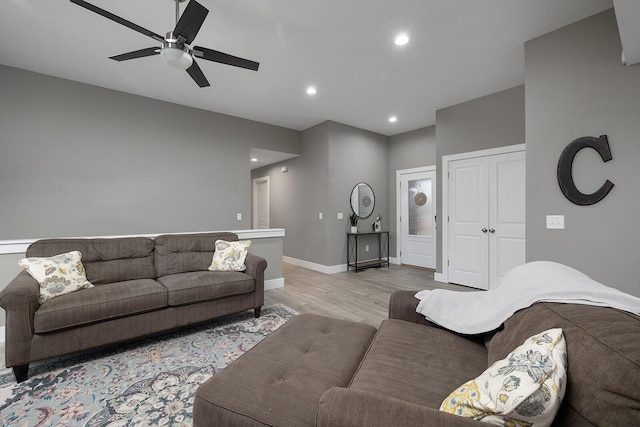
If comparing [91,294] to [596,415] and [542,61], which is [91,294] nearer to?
[596,415]

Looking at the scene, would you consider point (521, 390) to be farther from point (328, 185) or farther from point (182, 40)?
point (328, 185)

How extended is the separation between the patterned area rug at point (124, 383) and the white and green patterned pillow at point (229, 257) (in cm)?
68

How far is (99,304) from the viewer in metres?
2.09

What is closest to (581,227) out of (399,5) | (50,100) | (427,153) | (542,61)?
(542,61)

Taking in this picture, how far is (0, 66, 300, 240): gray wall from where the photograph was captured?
3.23 m

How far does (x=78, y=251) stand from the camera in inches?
98.0

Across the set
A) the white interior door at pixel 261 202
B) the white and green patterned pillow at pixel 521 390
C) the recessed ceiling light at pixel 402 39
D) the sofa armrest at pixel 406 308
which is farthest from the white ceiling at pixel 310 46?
the white interior door at pixel 261 202

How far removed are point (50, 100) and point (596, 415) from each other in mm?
A: 5215

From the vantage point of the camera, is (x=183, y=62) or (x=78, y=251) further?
(x=78, y=251)

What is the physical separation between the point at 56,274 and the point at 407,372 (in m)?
2.68

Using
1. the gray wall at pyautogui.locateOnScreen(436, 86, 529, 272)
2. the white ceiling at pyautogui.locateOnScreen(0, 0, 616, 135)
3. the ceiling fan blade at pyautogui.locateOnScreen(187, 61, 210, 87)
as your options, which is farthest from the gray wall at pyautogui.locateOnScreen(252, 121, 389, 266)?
the ceiling fan blade at pyautogui.locateOnScreen(187, 61, 210, 87)

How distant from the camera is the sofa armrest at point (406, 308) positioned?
173cm

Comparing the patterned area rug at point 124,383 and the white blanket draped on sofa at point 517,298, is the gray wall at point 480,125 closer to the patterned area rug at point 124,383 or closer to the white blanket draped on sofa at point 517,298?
the white blanket draped on sofa at point 517,298

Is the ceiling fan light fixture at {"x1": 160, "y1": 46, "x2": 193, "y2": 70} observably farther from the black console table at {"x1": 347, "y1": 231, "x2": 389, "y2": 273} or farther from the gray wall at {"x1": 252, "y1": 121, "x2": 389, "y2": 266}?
the black console table at {"x1": 347, "y1": 231, "x2": 389, "y2": 273}
